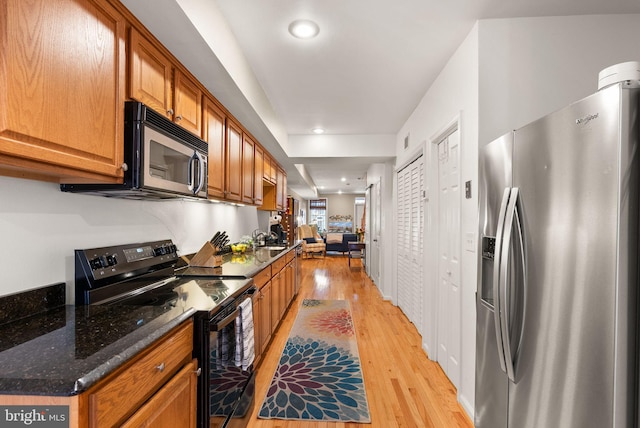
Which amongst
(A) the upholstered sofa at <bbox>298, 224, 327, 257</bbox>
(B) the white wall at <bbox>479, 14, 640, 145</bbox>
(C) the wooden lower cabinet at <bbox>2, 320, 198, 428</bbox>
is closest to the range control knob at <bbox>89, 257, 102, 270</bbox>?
(C) the wooden lower cabinet at <bbox>2, 320, 198, 428</bbox>

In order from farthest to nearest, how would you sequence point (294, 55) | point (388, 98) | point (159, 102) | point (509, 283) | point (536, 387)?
point (388, 98) < point (294, 55) < point (159, 102) < point (509, 283) < point (536, 387)

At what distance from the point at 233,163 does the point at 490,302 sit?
2380mm

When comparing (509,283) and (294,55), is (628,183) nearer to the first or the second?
(509,283)

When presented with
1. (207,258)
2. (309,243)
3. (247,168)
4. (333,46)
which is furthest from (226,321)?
(309,243)

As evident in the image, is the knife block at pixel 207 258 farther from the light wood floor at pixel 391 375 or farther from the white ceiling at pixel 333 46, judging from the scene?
the white ceiling at pixel 333 46

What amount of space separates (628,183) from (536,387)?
80 centimetres

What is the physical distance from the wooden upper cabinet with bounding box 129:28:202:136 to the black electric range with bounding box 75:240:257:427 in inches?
32.0

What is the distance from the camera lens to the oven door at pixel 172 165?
59.6 inches

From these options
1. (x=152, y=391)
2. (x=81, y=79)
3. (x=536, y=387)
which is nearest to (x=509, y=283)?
(x=536, y=387)

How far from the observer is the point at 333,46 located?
2379 millimetres

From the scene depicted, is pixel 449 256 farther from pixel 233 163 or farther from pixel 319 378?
pixel 233 163

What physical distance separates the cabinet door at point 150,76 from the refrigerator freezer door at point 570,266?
178 cm

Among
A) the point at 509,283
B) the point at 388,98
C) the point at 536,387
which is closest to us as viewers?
the point at 536,387

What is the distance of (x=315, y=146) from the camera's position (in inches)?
191
